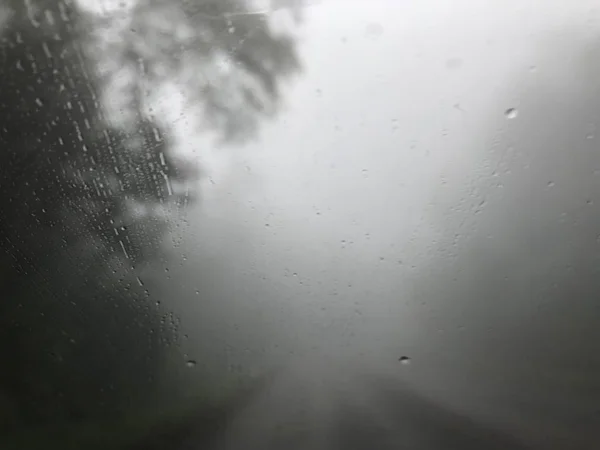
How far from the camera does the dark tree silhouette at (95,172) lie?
2273mm

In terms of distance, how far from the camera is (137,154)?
2.52m

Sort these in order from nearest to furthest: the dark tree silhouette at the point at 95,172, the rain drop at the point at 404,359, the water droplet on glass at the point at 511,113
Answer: the dark tree silhouette at the point at 95,172
the water droplet on glass at the point at 511,113
the rain drop at the point at 404,359

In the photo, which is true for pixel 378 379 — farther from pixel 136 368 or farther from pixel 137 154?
pixel 137 154

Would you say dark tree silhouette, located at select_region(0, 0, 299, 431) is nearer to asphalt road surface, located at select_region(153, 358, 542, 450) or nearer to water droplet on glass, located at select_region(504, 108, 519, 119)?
asphalt road surface, located at select_region(153, 358, 542, 450)

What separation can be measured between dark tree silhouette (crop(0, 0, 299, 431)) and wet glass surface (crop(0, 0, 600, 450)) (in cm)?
1

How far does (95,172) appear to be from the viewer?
101 inches

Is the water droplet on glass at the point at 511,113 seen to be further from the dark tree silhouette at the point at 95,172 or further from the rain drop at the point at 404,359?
the rain drop at the point at 404,359

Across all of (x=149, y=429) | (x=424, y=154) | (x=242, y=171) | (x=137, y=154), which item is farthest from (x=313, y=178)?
(x=149, y=429)

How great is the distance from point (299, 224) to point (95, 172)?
3.23 feet

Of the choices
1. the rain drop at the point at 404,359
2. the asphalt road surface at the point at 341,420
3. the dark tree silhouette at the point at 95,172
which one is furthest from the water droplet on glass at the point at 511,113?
the asphalt road surface at the point at 341,420

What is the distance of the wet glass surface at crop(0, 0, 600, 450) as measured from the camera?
2.40 meters

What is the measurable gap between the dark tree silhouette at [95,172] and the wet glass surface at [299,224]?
0.01m

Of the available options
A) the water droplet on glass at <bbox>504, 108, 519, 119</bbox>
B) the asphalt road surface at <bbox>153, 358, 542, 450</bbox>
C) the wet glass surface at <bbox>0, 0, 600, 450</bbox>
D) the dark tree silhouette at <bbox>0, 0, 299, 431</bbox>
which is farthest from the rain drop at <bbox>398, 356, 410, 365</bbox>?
the water droplet on glass at <bbox>504, 108, 519, 119</bbox>

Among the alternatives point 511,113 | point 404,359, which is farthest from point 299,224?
point 511,113
